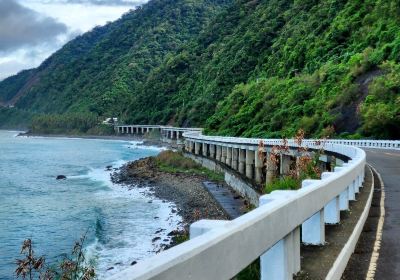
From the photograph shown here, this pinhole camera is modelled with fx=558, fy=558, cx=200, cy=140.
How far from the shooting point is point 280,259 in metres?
4.46

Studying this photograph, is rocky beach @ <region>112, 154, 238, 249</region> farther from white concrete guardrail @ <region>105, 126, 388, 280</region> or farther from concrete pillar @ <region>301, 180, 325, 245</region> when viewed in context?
white concrete guardrail @ <region>105, 126, 388, 280</region>

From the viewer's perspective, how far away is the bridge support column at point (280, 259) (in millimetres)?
4363

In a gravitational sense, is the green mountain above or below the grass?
above

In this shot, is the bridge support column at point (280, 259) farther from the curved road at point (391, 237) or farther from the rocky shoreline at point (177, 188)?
the rocky shoreline at point (177, 188)

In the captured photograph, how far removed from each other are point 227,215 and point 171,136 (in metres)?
93.1

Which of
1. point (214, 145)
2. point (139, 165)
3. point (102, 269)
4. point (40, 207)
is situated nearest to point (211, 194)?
point (40, 207)

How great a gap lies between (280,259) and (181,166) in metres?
58.8

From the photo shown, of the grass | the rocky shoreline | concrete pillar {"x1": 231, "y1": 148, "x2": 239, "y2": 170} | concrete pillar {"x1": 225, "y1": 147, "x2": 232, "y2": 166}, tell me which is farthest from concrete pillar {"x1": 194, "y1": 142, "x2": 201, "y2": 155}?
concrete pillar {"x1": 231, "y1": 148, "x2": 239, "y2": 170}

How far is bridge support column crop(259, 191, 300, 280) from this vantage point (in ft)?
14.3

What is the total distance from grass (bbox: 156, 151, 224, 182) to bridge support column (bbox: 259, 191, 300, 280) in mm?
45476

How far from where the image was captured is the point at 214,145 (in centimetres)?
6469

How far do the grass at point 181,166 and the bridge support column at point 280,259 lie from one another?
45.5 m

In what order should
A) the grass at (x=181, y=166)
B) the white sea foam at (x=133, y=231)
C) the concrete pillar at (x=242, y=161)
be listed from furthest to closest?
the grass at (x=181, y=166), the concrete pillar at (x=242, y=161), the white sea foam at (x=133, y=231)

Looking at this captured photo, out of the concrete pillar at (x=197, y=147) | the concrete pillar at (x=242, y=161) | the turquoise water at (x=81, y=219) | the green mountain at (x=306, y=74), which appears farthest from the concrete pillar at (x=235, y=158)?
the concrete pillar at (x=197, y=147)
